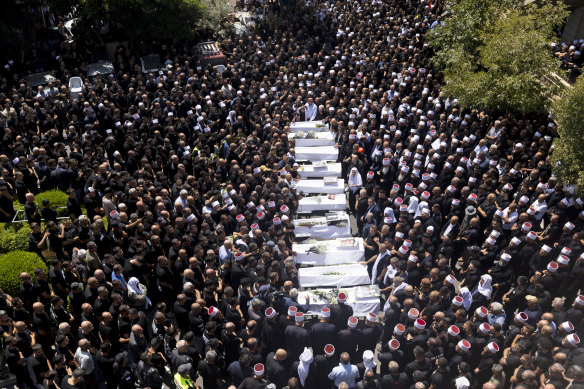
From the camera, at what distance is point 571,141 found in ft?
40.9

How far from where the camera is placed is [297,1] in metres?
25.9

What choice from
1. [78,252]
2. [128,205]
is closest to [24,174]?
[128,205]

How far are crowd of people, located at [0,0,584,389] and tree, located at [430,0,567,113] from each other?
829 millimetres

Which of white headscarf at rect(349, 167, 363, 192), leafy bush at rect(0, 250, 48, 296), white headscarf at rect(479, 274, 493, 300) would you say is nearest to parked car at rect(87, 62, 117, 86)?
leafy bush at rect(0, 250, 48, 296)

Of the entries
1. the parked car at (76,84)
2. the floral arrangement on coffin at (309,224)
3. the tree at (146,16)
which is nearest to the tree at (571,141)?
the floral arrangement on coffin at (309,224)

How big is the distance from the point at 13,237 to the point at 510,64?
15578 millimetres

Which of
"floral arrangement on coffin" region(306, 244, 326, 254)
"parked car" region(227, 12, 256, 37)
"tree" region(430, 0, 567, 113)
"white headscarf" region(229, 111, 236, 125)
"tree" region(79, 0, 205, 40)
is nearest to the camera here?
"floral arrangement on coffin" region(306, 244, 326, 254)

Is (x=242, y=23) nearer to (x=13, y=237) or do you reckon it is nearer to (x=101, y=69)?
(x=101, y=69)

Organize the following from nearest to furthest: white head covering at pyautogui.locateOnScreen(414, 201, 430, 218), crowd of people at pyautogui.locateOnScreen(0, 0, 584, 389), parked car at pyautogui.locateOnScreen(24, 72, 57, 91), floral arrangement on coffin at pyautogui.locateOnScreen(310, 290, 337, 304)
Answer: crowd of people at pyautogui.locateOnScreen(0, 0, 584, 389)
floral arrangement on coffin at pyautogui.locateOnScreen(310, 290, 337, 304)
white head covering at pyautogui.locateOnScreen(414, 201, 430, 218)
parked car at pyautogui.locateOnScreen(24, 72, 57, 91)

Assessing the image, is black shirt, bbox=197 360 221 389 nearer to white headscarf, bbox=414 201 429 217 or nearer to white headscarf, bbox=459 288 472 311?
white headscarf, bbox=459 288 472 311

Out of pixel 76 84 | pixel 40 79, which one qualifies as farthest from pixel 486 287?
pixel 40 79

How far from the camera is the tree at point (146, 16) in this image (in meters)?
21.6

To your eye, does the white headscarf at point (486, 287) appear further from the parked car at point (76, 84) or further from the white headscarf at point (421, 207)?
the parked car at point (76, 84)

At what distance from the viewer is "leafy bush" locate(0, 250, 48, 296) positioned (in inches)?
435
